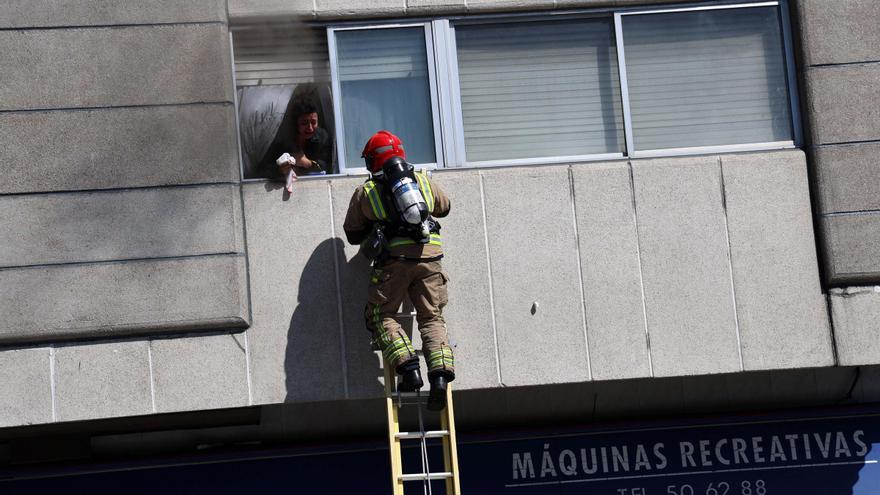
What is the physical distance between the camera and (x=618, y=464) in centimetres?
902

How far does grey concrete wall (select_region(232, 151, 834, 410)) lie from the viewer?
8.35 meters

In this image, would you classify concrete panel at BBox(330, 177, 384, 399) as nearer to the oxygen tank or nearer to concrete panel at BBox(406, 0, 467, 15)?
the oxygen tank

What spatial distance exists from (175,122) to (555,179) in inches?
109

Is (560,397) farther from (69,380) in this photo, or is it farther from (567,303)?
(69,380)

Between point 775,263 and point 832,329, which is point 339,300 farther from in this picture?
point 832,329

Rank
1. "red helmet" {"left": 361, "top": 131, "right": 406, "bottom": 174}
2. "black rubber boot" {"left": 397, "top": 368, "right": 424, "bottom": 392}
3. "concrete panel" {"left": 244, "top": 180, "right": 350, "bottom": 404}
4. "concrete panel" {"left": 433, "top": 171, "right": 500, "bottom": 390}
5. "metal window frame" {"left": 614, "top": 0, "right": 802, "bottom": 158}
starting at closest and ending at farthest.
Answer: "black rubber boot" {"left": 397, "top": 368, "right": 424, "bottom": 392}
"red helmet" {"left": 361, "top": 131, "right": 406, "bottom": 174}
"concrete panel" {"left": 244, "top": 180, "right": 350, "bottom": 404}
"concrete panel" {"left": 433, "top": 171, "right": 500, "bottom": 390}
"metal window frame" {"left": 614, "top": 0, "right": 802, "bottom": 158}

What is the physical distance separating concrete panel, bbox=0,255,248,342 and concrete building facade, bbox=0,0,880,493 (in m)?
0.02

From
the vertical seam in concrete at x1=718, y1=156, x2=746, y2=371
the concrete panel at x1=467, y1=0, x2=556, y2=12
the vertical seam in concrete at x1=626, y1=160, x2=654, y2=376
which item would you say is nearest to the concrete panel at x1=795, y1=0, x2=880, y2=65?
the vertical seam in concrete at x1=718, y1=156, x2=746, y2=371

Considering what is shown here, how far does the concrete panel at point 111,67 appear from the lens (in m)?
8.21

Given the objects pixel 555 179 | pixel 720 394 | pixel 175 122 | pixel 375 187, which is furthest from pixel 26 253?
pixel 720 394

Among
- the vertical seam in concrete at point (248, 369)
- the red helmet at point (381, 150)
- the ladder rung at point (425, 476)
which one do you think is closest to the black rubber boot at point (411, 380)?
the ladder rung at point (425, 476)

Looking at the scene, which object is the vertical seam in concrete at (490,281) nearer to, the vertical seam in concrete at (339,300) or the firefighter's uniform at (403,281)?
the firefighter's uniform at (403,281)

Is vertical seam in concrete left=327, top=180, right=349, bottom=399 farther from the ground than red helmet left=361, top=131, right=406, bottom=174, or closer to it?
closer to it

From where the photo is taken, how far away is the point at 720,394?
923cm
